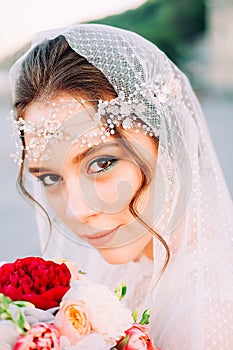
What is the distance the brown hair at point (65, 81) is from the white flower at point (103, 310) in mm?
351

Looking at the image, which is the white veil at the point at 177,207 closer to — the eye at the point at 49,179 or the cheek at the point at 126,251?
the cheek at the point at 126,251

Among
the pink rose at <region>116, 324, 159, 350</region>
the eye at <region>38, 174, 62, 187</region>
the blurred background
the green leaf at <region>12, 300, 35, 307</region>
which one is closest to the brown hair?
the eye at <region>38, 174, 62, 187</region>

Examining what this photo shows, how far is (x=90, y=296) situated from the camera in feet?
3.25

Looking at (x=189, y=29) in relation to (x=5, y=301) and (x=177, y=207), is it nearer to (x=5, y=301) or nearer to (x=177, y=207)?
(x=177, y=207)

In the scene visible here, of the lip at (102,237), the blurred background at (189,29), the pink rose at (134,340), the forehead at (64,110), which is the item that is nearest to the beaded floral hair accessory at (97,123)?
the forehead at (64,110)

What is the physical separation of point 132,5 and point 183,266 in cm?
1301

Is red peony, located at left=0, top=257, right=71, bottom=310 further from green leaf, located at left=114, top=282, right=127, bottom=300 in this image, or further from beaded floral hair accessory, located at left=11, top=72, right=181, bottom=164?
beaded floral hair accessory, located at left=11, top=72, right=181, bottom=164

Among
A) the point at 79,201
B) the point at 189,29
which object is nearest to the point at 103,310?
the point at 79,201

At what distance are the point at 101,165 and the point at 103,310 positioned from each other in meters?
0.43

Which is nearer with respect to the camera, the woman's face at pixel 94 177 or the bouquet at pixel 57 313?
the bouquet at pixel 57 313

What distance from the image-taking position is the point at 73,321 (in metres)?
0.95

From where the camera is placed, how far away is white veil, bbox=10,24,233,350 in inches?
49.7

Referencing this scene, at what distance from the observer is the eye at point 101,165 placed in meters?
1.34

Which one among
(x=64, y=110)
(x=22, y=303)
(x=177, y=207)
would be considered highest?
(x=64, y=110)
